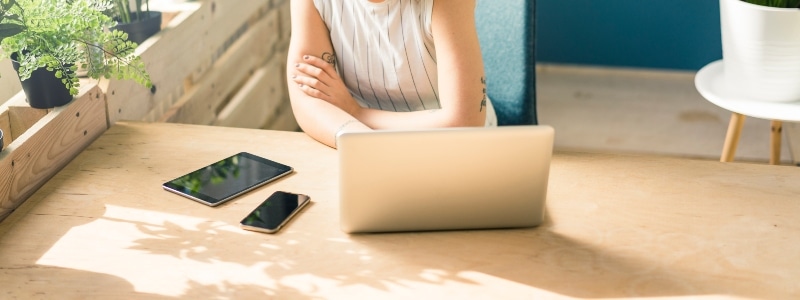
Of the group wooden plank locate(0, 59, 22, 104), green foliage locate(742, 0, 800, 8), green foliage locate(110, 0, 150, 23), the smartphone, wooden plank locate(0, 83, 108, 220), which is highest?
green foliage locate(110, 0, 150, 23)

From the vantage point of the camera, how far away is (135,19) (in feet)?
6.01

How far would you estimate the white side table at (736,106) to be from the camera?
6.11 feet

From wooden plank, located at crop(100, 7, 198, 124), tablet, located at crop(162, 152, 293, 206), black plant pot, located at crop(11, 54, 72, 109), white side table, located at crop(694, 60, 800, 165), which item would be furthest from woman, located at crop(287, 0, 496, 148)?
white side table, located at crop(694, 60, 800, 165)

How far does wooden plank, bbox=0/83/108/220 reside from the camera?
52.4 inches

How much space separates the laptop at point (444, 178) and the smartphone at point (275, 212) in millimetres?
101

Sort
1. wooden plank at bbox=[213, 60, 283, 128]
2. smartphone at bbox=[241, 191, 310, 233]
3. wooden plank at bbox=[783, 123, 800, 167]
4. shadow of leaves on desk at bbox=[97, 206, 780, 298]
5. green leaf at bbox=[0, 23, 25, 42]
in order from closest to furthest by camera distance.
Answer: shadow of leaves on desk at bbox=[97, 206, 780, 298]
smartphone at bbox=[241, 191, 310, 233]
green leaf at bbox=[0, 23, 25, 42]
wooden plank at bbox=[213, 60, 283, 128]
wooden plank at bbox=[783, 123, 800, 167]

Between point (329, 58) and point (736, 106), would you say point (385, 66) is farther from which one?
point (736, 106)

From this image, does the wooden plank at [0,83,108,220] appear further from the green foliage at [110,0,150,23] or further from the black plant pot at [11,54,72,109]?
the green foliage at [110,0,150,23]

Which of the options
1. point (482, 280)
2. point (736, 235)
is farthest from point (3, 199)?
point (736, 235)

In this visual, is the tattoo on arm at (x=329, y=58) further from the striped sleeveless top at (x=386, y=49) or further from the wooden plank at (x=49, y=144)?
the wooden plank at (x=49, y=144)

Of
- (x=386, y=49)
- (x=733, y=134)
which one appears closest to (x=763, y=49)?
(x=733, y=134)

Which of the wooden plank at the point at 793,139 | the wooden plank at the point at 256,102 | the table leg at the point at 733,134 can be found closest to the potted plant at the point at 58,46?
the wooden plank at the point at 256,102

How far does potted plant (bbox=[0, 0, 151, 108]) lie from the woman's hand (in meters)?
0.32

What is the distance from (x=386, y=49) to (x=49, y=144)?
0.65 m
